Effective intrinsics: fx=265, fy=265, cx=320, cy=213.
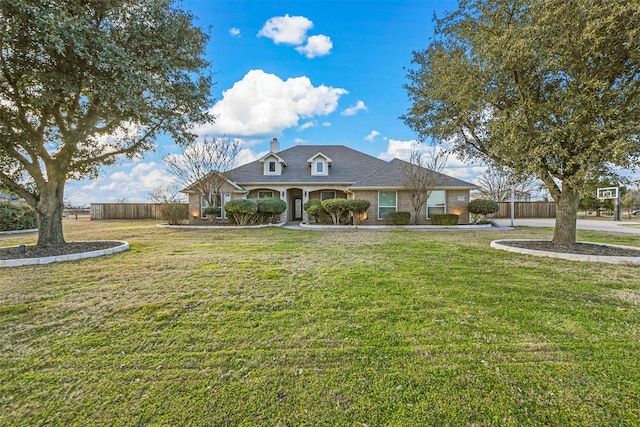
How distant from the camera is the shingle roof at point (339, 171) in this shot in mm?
16828

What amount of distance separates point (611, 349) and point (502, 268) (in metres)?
3.27

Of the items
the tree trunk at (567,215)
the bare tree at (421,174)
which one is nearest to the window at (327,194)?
the bare tree at (421,174)

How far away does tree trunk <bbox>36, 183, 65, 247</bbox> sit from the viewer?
7445 mm

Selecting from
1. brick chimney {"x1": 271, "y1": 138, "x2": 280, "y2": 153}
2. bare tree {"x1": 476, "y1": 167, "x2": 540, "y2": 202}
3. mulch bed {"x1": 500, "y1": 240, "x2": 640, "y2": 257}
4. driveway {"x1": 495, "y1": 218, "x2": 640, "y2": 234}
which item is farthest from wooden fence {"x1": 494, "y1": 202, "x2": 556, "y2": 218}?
brick chimney {"x1": 271, "y1": 138, "x2": 280, "y2": 153}

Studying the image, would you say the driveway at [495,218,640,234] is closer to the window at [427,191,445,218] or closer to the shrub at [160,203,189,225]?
the window at [427,191,445,218]

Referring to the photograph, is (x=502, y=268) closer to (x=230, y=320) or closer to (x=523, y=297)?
(x=523, y=297)

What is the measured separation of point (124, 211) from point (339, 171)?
821 inches

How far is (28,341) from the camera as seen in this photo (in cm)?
275

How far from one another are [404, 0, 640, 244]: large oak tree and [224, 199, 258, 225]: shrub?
1045cm

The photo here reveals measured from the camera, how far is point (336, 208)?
50.3 feet

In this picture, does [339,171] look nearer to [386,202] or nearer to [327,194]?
[327,194]

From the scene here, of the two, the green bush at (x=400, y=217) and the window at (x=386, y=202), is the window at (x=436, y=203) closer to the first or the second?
the green bush at (x=400, y=217)

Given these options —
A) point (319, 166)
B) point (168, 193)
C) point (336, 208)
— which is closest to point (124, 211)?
point (168, 193)

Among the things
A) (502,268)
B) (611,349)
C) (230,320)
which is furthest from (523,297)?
(230,320)
